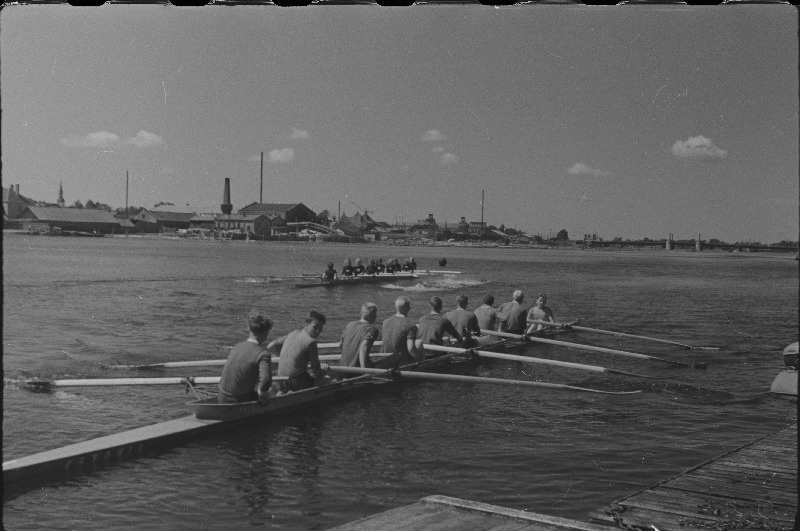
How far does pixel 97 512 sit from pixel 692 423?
7.40 metres

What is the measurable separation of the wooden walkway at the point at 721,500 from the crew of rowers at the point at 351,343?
3.75 meters

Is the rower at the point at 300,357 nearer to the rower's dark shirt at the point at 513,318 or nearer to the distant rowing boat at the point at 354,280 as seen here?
the rower's dark shirt at the point at 513,318

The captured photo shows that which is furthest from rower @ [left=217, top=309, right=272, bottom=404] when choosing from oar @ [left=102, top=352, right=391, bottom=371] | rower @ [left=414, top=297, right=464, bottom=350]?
rower @ [left=414, top=297, right=464, bottom=350]

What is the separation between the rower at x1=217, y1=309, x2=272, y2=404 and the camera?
7.39m

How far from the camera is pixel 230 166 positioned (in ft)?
28.8

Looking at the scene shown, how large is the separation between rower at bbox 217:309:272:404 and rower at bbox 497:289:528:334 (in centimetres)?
817

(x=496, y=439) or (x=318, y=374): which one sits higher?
(x=318, y=374)

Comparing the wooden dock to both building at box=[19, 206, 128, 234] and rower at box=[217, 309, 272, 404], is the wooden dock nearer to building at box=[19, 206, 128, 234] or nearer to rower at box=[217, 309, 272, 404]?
rower at box=[217, 309, 272, 404]

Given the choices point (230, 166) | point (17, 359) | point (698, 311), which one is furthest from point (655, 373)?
point (698, 311)

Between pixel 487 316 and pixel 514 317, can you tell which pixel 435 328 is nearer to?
pixel 487 316

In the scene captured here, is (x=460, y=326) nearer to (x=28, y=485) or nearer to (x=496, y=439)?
(x=496, y=439)

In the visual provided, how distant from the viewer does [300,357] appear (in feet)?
29.3

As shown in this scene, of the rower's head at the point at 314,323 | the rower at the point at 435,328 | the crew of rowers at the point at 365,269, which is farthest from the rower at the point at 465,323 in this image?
the crew of rowers at the point at 365,269

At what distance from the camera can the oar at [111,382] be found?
8719 mm
